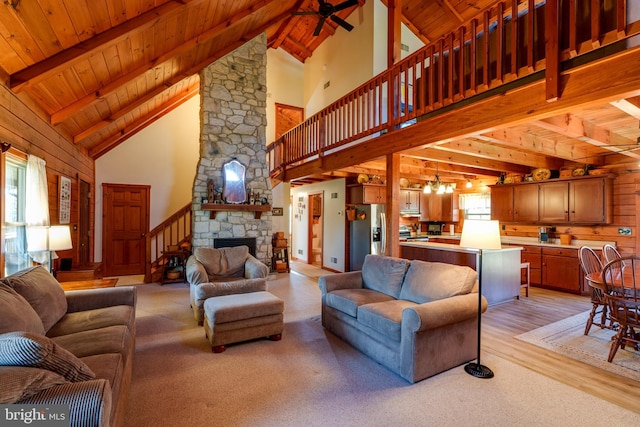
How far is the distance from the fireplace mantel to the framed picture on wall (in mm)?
2011

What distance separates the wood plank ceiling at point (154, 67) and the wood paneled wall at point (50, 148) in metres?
0.16

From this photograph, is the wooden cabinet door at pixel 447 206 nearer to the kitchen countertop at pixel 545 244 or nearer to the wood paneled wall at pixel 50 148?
the kitchen countertop at pixel 545 244

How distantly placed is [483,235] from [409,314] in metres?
0.93

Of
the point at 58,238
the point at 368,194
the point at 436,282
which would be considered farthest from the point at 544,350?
the point at 58,238

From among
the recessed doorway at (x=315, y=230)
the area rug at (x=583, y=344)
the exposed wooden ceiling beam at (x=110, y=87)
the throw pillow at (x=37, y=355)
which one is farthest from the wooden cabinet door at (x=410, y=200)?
the throw pillow at (x=37, y=355)

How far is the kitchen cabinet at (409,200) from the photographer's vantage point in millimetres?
7617

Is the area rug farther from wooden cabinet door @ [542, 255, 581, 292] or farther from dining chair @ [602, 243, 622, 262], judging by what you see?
wooden cabinet door @ [542, 255, 581, 292]

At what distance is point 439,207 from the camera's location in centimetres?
797

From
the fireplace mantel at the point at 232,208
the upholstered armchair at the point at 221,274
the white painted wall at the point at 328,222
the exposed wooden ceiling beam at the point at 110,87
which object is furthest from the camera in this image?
the white painted wall at the point at 328,222

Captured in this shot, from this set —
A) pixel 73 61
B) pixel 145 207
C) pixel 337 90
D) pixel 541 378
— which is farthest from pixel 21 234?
pixel 337 90

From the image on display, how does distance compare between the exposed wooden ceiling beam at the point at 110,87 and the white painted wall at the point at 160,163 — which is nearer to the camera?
the exposed wooden ceiling beam at the point at 110,87

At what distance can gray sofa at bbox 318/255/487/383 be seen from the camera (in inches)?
95.3

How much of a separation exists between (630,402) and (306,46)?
952cm

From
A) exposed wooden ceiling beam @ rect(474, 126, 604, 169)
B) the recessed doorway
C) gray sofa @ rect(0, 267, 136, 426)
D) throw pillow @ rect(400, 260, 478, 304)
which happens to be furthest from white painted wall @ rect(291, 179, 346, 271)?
gray sofa @ rect(0, 267, 136, 426)
